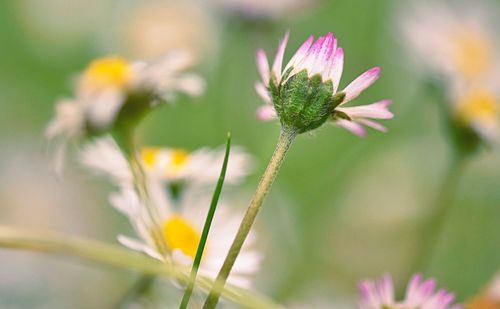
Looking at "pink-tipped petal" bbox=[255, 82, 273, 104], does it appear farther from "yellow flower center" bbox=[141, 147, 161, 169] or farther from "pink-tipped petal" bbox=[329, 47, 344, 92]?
"yellow flower center" bbox=[141, 147, 161, 169]

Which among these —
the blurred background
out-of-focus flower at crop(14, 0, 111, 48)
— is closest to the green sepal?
the blurred background

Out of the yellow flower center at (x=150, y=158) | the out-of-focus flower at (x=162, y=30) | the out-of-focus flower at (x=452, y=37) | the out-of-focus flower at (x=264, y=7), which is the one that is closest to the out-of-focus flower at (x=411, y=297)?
the yellow flower center at (x=150, y=158)

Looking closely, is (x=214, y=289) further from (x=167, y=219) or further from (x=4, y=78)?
(x=4, y=78)

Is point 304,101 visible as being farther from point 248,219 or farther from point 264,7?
point 264,7

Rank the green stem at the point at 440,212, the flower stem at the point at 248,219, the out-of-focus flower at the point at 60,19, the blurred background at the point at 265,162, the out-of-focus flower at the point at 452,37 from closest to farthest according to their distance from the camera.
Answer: the flower stem at the point at 248,219, the green stem at the point at 440,212, the blurred background at the point at 265,162, the out-of-focus flower at the point at 452,37, the out-of-focus flower at the point at 60,19

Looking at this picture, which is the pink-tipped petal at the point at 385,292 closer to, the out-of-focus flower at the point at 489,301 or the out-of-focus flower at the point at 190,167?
the out-of-focus flower at the point at 489,301

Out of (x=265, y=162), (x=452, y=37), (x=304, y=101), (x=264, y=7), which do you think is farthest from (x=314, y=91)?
(x=452, y=37)

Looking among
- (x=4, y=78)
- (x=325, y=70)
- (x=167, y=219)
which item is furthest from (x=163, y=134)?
(x=325, y=70)
